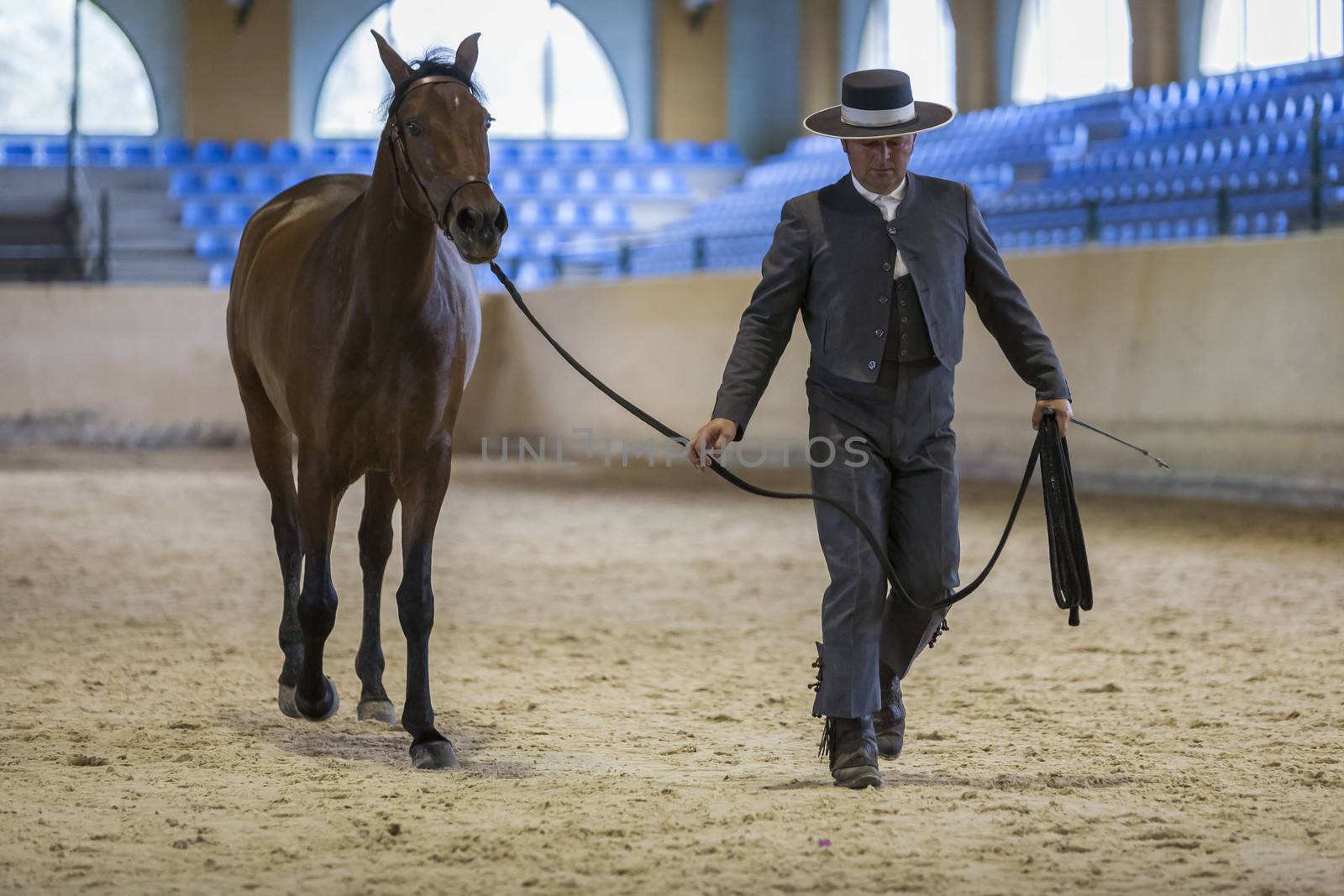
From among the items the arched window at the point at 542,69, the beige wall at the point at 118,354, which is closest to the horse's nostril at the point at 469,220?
the beige wall at the point at 118,354

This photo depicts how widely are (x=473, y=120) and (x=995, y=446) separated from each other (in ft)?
26.2

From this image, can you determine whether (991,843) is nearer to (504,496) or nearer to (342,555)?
(342,555)

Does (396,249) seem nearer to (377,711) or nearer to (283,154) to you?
(377,711)

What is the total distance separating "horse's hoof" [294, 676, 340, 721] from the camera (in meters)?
4.25

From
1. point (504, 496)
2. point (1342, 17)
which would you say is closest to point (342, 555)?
point (504, 496)

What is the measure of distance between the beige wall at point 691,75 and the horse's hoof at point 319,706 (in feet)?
67.2

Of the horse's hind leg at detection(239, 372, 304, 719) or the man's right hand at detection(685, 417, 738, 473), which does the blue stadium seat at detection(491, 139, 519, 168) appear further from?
the man's right hand at detection(685, 417, 738, 473)

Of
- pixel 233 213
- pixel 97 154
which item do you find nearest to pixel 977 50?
pixel 233 213

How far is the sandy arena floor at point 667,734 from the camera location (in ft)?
9.48

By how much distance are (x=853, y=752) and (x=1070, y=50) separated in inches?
644

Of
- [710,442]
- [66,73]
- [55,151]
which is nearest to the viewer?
[710,442]

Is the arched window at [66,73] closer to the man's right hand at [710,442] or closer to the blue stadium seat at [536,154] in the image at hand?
the blue stadium seat at [536,154]

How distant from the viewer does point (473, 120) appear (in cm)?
374

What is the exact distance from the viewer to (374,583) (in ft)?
15.0
